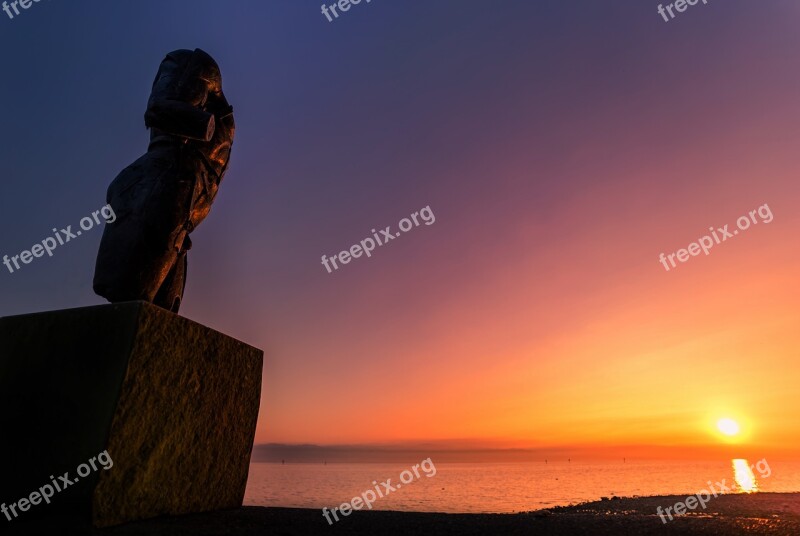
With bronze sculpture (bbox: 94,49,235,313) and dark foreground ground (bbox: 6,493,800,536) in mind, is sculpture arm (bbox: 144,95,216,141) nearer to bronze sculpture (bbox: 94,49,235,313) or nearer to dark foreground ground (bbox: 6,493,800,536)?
bronze sculpture (bbox: 94,49,235,313)

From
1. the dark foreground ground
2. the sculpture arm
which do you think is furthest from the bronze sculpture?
the dark foreground ground

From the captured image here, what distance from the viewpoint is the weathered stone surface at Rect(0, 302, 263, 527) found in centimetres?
251

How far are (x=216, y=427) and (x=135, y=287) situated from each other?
3.42 feet

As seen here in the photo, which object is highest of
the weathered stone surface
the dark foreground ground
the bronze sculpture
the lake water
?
the bronze sculpture

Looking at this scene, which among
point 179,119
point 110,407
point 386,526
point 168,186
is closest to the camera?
point 110,407

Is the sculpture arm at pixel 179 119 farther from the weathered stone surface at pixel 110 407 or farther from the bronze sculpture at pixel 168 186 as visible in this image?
the weathered stone surface at pixel 110 407

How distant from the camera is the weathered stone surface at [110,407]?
2.51 metres

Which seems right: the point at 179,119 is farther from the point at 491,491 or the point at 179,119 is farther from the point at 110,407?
the point at 491,491

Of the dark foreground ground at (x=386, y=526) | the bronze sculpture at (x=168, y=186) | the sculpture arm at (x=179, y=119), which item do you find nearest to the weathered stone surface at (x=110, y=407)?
the dark foreground ground at (x=386, y=526)

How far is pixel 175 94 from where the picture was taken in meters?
3.85

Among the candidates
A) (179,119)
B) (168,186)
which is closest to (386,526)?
(168,186)

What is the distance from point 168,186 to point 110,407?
1621mm

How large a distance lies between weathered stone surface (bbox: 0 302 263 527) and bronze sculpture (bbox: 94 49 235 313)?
1.95 feet

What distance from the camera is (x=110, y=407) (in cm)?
251
